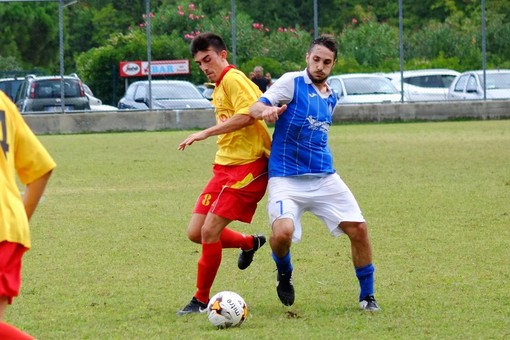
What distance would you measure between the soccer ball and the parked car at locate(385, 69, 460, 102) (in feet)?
80.8

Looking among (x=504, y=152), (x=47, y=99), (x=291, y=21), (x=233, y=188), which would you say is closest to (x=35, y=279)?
(x=233, y=188)

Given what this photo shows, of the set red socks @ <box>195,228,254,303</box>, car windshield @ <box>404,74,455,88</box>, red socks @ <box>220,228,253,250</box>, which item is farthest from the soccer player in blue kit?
car windshield @ <box>404,74,455,88</box>

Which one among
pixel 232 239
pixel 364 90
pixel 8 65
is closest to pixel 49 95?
pixel 8 65

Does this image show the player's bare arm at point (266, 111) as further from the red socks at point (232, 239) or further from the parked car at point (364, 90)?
the parked car at point (364, 90)

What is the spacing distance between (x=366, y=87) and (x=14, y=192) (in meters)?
26.7

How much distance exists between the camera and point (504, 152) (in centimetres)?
2002

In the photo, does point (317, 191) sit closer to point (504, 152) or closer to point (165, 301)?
point (165, 301)

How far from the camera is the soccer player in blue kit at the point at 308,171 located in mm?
7152

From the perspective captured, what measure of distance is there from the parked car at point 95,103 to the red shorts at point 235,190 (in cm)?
2205

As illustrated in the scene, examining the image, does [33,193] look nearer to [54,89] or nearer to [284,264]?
[284,264]

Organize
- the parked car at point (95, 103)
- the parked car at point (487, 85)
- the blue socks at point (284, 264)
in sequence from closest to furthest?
the blue socks at point (284, 264), the parked car at point (95, 103), the parked car at point (487, 85)

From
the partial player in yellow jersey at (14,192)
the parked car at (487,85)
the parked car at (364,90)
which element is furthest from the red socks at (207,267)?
the parked car at (487,85)

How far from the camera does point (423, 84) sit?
105 feet

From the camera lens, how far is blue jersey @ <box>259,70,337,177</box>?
7.18m
